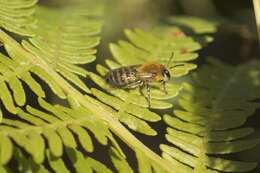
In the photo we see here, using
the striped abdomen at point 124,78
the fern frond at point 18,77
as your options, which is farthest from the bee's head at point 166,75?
the fern frond at point 18,77

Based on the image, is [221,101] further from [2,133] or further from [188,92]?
[2,133]

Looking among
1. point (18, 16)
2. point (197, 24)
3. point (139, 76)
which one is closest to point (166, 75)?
point (139, 76)

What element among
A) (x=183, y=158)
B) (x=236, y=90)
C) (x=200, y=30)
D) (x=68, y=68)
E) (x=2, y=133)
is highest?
(x=200, y=30)

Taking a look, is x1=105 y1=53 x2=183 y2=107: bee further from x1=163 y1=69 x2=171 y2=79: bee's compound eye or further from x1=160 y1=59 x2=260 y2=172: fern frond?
x1=160 y1=59 x2=260 y2=172: fern frond

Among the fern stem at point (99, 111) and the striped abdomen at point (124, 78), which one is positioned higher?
the striped abdomen at point (124, 78)

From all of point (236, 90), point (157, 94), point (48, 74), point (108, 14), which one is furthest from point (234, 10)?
point (48, 74)

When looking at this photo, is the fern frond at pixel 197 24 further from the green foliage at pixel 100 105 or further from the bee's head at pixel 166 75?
the bee's head at pixel 166 75

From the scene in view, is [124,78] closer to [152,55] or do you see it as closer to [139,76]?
[139,76]
